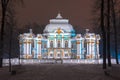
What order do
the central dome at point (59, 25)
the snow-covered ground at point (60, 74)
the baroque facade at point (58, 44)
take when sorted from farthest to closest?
the central dome at point (59, 25) < the baroque facade at point (58, 44) < the snow-covered ground at point (60, 74)

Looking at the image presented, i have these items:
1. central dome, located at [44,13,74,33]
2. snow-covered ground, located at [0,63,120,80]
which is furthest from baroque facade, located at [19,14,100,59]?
snow-covered ground, located at [0,63,120,80]

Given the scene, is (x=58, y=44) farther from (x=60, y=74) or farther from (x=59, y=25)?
(x=60, y=74)

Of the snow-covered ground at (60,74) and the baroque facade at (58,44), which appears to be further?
the baroque facade at (58,44)

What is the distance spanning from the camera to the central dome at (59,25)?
381 ft

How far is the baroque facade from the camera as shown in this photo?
107500 millimetres

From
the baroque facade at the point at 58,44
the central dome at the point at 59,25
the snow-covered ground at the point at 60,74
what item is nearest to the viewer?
the snow-covered ground at the point at 60,74

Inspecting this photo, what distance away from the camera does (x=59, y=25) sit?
118 metres

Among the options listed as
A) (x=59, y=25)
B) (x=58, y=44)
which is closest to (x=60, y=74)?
(x=58, y=44)

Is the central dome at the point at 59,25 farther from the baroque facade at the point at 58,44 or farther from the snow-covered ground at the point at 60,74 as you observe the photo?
the snow-covered ground at the point at 60,74

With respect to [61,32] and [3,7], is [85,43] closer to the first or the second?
[61,32]

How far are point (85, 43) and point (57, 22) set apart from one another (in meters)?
13.7

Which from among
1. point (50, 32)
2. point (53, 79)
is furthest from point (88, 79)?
point (50, 32)

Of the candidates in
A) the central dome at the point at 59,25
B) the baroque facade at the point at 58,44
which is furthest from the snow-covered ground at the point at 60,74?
the central dome at the point at 59,25

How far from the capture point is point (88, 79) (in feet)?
87.3
